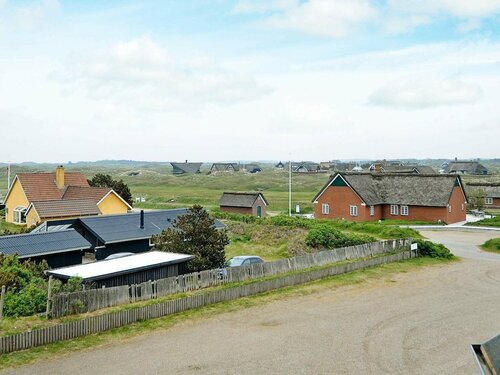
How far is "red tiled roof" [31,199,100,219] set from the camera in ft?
143

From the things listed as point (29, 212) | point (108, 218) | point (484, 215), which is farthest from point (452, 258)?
point (29, 212)

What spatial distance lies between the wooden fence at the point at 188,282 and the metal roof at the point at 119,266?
5.00 feet

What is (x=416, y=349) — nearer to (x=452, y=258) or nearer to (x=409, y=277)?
(x=409, y=277)

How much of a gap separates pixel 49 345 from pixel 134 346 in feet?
9.79

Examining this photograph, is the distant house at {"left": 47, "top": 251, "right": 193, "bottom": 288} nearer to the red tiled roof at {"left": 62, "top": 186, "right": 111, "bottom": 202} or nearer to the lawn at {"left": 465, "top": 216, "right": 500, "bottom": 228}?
the red tiled roof at {"left": 62, "top": 186, "right": 111, "bottom": 202}

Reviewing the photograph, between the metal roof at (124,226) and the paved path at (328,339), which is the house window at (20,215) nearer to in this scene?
the metal roof at (124,226)

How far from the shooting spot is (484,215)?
6372 cm

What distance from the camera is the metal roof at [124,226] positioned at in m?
33.9

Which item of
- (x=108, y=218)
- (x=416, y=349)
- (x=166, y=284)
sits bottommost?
(x=416, y=349)

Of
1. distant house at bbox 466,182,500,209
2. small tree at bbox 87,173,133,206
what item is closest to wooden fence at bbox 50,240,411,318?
small tree at bbox 87,173,133,206

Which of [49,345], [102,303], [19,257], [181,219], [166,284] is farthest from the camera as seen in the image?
[181,219]

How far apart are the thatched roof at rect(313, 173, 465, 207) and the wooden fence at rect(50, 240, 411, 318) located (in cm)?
2159

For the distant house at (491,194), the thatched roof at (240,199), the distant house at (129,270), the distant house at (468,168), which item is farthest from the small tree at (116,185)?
the distant house at (468,168)

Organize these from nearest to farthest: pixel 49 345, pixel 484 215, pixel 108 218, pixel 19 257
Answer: pixel 49 345 → pixel 19 257 → pixel 108 218 → pixel 484 215
